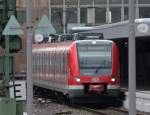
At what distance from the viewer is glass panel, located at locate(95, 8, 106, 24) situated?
231 ft

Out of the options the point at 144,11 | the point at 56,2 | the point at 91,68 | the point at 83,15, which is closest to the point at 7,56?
the point at 91,68

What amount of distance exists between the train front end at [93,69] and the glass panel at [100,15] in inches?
1733

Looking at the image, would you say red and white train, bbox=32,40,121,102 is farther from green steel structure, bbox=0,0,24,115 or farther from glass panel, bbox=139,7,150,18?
glass panel, bbox=139,7,150,18

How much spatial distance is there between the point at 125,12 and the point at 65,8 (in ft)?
29.1

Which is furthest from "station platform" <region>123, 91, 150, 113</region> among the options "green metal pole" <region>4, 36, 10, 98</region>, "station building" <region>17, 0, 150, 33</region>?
"station building" <region>17, 0, 150, 33</region>

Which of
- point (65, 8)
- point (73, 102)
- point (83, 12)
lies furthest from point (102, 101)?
point (83, 12)

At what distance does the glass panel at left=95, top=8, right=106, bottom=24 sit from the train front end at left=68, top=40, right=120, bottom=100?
44017 millimetres

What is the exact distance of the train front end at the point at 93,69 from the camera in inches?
1017

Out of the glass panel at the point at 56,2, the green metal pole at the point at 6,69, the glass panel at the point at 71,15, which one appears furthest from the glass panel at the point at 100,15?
the green metal pole at the point at 6,69

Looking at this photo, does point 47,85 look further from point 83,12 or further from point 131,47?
point 83,12

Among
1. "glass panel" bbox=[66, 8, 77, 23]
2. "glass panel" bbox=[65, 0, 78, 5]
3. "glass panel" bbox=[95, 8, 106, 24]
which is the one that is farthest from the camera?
"glass panel" bbox=[95, 8, 106, 24]

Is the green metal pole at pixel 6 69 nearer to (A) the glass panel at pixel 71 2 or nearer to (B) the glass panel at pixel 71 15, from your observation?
(B) the glass panel at pixel 71 15

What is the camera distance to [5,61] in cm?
1227

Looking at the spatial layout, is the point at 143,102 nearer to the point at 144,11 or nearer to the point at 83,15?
the point at 83,15
